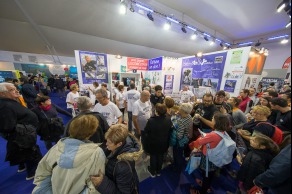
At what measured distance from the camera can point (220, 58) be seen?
4.26m

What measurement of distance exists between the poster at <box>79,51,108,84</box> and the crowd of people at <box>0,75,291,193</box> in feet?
11.4

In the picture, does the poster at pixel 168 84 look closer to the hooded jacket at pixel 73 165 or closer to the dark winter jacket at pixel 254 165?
the dark winter jacket at pixel 254 165

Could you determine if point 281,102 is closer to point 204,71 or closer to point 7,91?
point 204,71

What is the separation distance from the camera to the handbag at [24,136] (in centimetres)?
172

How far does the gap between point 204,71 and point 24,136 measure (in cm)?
564

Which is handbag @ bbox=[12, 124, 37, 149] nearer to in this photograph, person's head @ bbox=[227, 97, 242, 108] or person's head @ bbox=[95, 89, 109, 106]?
person's head @ bbox=[95, 89, 109, 106]

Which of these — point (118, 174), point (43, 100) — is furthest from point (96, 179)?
point (43, 100)

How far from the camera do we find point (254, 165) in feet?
4.49

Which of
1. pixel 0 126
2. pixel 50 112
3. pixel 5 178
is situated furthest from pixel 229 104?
pixel 5 178

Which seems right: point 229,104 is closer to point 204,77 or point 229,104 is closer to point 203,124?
point 203,124

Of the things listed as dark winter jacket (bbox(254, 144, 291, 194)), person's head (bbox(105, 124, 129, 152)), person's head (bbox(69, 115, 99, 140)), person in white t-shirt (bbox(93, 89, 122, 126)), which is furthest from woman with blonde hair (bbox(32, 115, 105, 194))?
dark winter jacket (bbox(254, 144, 291, 194))

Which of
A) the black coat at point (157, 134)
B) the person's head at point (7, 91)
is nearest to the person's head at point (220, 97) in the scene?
the black coat at point (157, 134)

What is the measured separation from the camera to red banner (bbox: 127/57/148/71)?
6641 millimetres

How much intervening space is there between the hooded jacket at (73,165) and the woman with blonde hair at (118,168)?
0.06m
